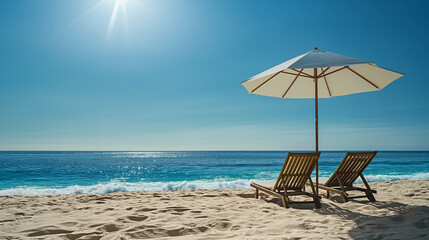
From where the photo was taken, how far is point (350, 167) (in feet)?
13.9

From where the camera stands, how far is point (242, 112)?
26250 mm

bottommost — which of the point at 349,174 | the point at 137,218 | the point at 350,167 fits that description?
the point at 137,218

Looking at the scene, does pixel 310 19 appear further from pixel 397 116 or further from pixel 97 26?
pixel 397 116

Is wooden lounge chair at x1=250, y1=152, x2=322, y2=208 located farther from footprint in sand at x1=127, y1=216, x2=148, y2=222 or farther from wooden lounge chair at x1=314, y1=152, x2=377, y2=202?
footprint in sand at x1=127, y1=216, x2=148, y2=222

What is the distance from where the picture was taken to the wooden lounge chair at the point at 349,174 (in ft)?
13.5

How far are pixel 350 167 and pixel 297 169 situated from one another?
107 cm

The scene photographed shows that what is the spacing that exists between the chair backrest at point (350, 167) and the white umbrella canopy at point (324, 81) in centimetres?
126

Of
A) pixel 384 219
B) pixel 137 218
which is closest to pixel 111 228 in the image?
pixel 137 218

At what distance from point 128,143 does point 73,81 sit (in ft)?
156

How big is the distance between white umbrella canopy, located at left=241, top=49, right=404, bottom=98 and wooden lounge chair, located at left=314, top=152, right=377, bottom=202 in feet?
4.21

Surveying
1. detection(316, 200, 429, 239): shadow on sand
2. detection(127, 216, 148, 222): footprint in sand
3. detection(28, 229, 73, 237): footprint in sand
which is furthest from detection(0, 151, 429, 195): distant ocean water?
detection(28, 229, 73, 237): footprint in sand

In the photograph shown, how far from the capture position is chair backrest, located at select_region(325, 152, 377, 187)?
4.13m

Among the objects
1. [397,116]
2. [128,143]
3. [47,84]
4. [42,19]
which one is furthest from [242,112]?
[128,143]

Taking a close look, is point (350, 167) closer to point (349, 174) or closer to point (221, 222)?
point (349, 174)
